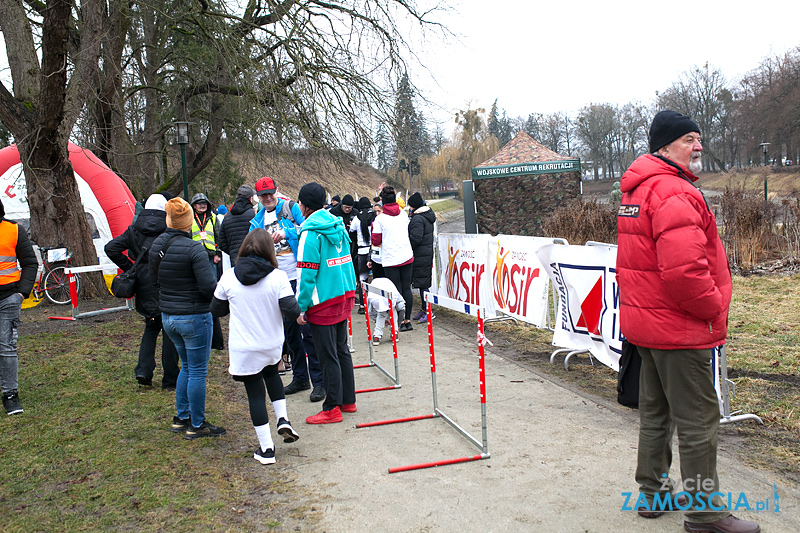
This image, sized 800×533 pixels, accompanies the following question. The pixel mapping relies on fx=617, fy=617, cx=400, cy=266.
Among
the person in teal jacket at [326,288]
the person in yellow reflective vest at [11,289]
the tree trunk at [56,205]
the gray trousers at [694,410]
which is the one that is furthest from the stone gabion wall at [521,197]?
the gray trousers at [694,410]

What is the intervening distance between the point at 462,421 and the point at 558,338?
2.32 meters

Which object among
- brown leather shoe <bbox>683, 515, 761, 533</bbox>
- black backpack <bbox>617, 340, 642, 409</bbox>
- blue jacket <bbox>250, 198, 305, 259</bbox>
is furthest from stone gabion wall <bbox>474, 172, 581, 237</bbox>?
brown leather shoe <bbox>683, 515, 761, 533</bbox>

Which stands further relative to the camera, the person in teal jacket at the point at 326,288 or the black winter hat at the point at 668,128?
the person in teal jacket at the point at 326,288

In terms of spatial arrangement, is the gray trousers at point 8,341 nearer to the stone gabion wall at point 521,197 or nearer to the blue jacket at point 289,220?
the blue jacket at point 289,220

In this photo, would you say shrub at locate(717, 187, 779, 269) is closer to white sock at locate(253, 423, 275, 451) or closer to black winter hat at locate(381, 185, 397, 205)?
black winter hat at locate(381, 185, 397, 205)

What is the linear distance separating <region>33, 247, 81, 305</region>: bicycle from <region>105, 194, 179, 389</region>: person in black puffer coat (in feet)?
23.6

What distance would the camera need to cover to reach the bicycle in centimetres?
1269

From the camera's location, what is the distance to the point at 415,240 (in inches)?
396

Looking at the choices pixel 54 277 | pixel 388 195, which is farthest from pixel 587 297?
pixel 54 277

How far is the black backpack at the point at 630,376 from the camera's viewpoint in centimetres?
364

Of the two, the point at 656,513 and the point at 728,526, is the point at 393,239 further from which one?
the point at 728,526

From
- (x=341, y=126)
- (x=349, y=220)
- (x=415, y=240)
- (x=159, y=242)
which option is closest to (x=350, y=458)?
(x=159, y=242)

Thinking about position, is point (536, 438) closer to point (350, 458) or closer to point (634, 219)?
point (350, 458)

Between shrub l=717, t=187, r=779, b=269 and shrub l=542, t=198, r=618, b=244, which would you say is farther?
shrub l=542, t=198, r=618, b=244
